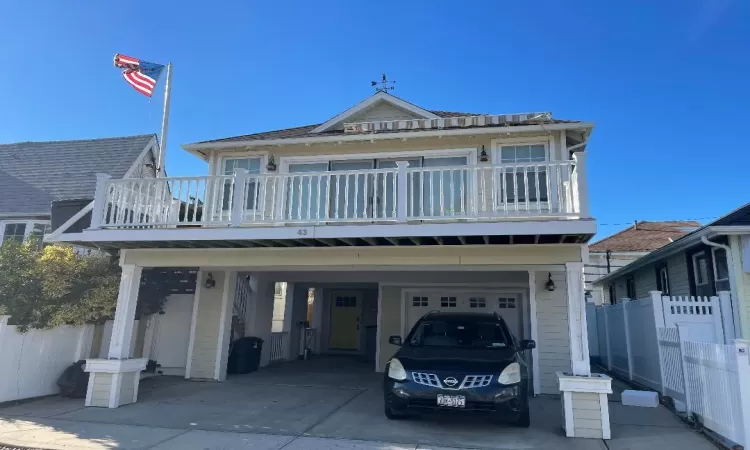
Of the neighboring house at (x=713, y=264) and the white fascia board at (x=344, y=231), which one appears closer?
the white fascia board at (x=344, y=231)

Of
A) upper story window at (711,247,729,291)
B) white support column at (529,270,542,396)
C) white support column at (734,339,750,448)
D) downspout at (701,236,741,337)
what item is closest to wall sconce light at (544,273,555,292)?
white support column at (529,270,542,396)

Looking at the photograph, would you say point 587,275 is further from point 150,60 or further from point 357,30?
point 150,60

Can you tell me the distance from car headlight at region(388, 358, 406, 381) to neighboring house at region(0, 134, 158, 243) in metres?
11.3

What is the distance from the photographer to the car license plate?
236 inches

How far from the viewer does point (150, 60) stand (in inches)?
523

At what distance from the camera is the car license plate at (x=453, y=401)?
19.7 feet

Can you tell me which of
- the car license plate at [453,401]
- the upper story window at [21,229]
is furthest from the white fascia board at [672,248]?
the upper story window at [21,229]

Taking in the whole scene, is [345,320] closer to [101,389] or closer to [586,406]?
[101,389]

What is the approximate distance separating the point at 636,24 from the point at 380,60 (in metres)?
6.34

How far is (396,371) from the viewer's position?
6508 millimetres

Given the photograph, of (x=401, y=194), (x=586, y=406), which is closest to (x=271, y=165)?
(x=401, y=194)

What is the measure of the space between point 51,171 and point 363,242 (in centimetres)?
1375

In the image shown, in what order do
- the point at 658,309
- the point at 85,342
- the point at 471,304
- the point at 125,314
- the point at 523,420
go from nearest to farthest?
the point at 523,420 → the point at 125,314 → the point at 658,309 → the point at 85,342 → the point at 471,304

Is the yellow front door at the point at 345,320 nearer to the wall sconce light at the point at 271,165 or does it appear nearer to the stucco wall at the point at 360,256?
the wall sconce light at the point at 271,165
